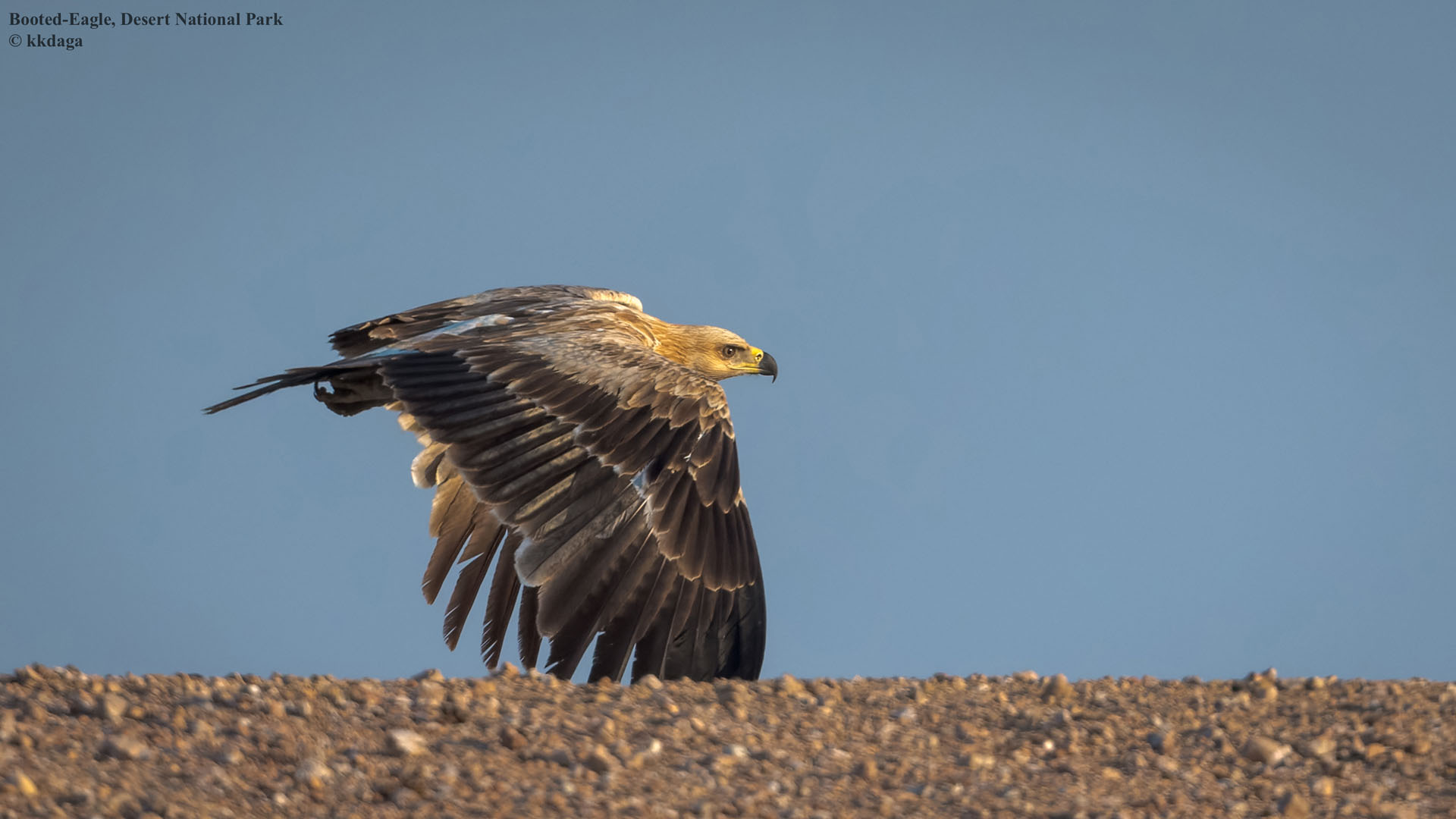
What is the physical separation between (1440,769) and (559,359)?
5.87 metres

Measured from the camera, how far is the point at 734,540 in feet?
27.5

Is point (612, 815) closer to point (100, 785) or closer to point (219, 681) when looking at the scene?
point (100, 785)

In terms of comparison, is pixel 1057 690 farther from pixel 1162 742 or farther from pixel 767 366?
pixel 767 366

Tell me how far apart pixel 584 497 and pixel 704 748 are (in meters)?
3.05

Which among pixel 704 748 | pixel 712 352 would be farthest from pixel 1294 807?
pixel 712 352

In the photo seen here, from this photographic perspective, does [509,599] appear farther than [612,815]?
Yes

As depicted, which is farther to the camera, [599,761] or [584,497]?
[584,497]

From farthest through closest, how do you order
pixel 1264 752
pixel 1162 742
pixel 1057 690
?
1. pixel 1057 690
2. pixel 1162 742
3. pixel 1264 752

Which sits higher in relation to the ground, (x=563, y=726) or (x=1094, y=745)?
(x=1094, y=745)

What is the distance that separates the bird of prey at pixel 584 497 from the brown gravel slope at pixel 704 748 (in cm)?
134

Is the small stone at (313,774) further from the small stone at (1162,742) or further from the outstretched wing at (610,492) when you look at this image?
the small stone at (1162,742)

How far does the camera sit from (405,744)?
16.9 ft

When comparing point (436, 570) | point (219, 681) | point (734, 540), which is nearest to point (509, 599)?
point (436, 570)

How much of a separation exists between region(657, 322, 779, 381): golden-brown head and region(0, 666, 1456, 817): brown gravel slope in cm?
656
